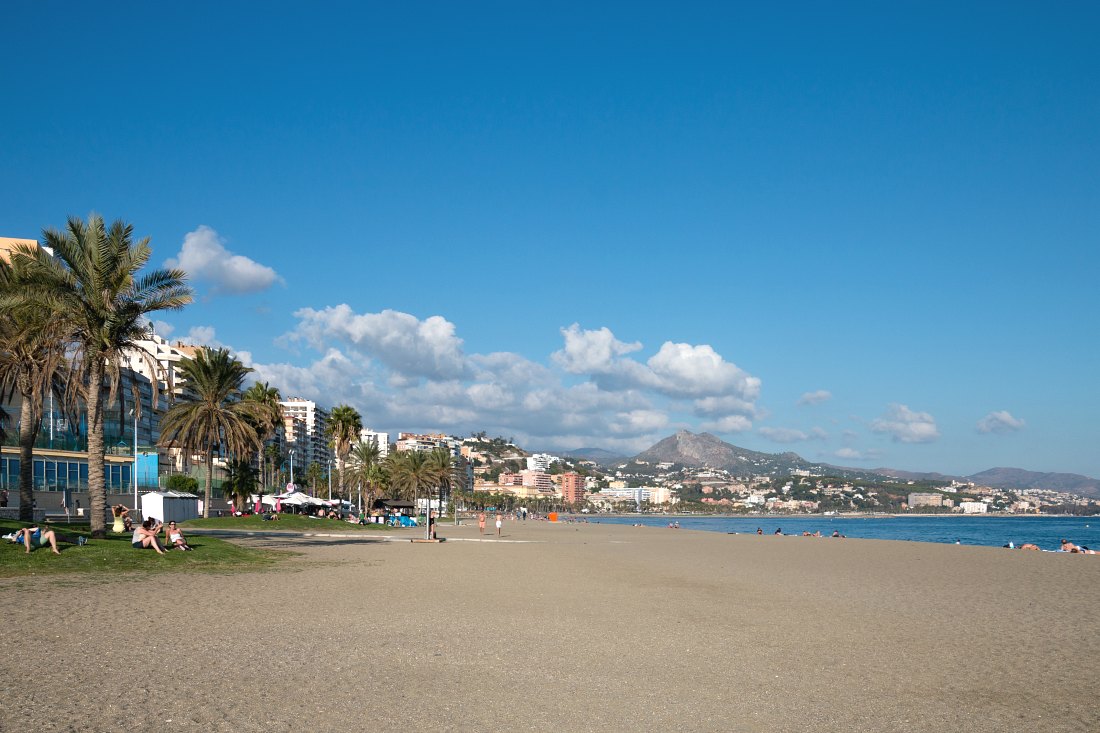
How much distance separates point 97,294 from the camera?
79.2 feet

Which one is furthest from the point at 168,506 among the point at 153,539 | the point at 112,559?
the point at 112,559

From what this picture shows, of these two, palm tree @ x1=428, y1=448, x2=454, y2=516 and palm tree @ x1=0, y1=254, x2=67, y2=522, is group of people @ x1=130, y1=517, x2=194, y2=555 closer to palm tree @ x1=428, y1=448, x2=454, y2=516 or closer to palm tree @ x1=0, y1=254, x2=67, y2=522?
palm tree @ x1=0, y1=254, x2=67, y2=522

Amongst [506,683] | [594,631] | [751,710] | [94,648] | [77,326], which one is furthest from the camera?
[77,326]

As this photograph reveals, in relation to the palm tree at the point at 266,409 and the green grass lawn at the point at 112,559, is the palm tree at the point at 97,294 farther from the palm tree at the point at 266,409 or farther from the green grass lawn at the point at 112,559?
the palm tree at the point at 266,409

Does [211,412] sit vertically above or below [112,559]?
above

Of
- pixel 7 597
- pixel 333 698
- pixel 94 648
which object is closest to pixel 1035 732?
pixel 333 698

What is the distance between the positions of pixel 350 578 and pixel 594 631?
9.37 metres

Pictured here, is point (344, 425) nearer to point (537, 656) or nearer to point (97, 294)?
point (97, 294)

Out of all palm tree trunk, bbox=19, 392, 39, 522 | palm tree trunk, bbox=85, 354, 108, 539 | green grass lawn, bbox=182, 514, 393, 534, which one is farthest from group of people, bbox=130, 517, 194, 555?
green grass lawn, bbox=182, 514, 393, 534

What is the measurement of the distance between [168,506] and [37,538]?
87.2ft

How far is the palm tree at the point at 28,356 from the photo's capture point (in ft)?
82.5

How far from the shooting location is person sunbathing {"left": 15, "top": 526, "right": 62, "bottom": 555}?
62.6 ft

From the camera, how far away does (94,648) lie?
9.62 metres

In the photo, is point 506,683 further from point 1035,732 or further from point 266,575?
point 266,575
